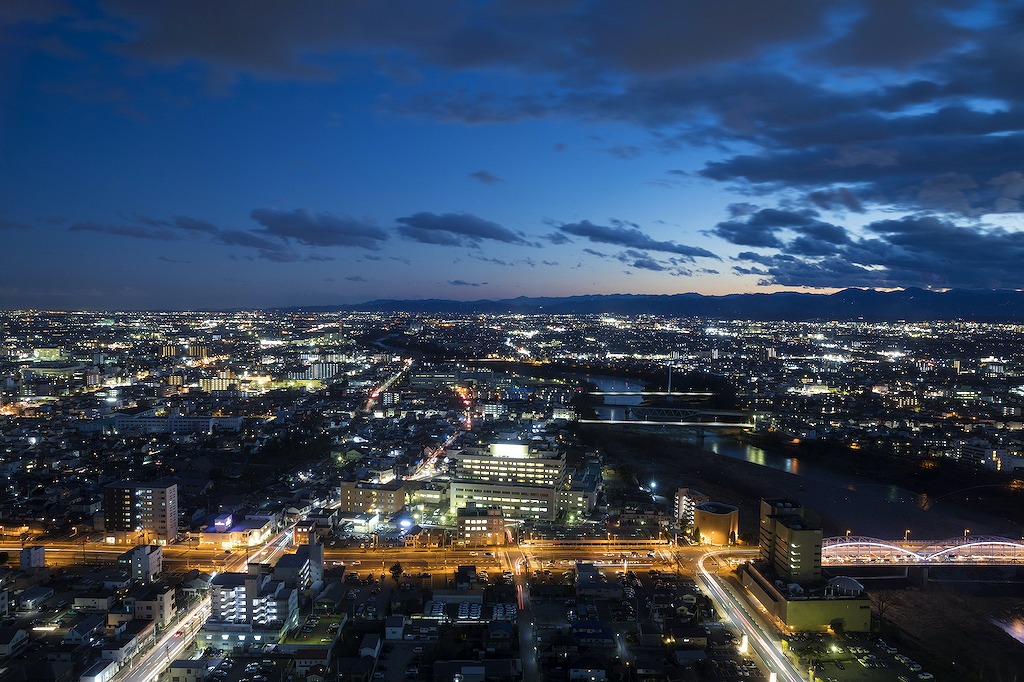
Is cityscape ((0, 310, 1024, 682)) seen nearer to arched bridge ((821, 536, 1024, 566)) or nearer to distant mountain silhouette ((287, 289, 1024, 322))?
arched bridge ((821, 536, 1024, 566))

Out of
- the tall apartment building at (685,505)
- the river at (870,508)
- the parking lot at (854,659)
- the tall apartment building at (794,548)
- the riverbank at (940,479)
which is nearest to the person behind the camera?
the parking lot at (854,659)

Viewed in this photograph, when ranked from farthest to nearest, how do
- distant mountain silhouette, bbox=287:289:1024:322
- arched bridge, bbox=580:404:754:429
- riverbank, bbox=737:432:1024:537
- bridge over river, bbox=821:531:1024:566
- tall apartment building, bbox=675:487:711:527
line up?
1. distant mountain silhouette, bbox=287:289:1024:322
2. arched bridge, bbox=580:404:754:429
3. riverbank, bbox=737:432:1024:537
4. tall apartment building, bbox=675:487:711:527
5. bridge over river, bbox=821:531:1024:566

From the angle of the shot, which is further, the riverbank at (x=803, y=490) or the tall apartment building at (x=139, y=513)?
the riverbank at (x=803, y=490)

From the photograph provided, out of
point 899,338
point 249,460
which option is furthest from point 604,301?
point 249,460

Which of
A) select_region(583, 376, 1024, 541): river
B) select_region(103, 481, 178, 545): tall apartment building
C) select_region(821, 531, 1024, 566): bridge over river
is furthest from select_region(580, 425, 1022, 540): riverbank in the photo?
select_region(103, 481, 178, 545): tall apartment building

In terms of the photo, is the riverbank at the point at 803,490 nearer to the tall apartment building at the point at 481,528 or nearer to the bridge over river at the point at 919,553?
the bridge over river at the point at 919,553

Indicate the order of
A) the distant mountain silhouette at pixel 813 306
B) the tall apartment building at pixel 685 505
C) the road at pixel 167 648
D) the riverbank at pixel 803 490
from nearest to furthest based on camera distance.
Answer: the road at pixel 167 648 → the tall apartment building at pixel 685 505 → the riverbank at pixel 803 490 → the distant mountain silhouette at pixel 813 306

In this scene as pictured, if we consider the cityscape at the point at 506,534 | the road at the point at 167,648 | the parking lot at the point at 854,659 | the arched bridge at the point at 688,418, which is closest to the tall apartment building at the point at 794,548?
the cityscape at the point at 506,534
